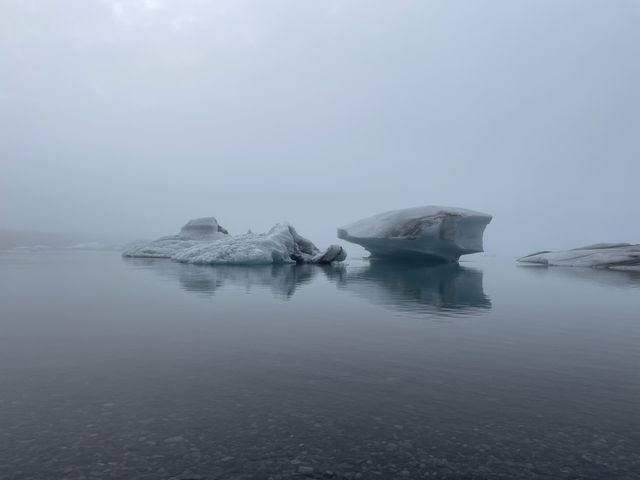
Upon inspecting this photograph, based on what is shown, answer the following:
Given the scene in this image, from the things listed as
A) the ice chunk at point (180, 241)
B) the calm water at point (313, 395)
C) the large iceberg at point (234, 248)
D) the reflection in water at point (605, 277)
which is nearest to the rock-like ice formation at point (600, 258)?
the reflection in water at point (605, 277)

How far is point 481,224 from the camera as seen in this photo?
39.6 meters

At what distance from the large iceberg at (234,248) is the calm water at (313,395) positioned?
21.2 metres

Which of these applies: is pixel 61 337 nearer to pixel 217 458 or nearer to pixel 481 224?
pixel 217 458

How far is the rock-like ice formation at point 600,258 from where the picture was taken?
35.6 meters

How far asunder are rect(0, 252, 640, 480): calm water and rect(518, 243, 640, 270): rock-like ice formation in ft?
99.3

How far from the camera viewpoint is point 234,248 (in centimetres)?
3253

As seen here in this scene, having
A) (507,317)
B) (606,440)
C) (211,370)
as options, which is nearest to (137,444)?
(211,370)

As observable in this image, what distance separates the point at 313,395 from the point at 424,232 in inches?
1227

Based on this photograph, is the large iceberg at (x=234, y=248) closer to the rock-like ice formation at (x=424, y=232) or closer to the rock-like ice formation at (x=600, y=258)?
the rock-like ice formation at (x=424, y=232)

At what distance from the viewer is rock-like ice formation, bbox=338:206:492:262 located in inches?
1395

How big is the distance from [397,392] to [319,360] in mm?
1696

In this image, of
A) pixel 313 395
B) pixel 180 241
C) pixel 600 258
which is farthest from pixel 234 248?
pixel 600 258

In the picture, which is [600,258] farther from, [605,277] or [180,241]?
[180,241]

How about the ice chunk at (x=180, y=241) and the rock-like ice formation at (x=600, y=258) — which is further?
the ice chunk at (x=180, y=241)
